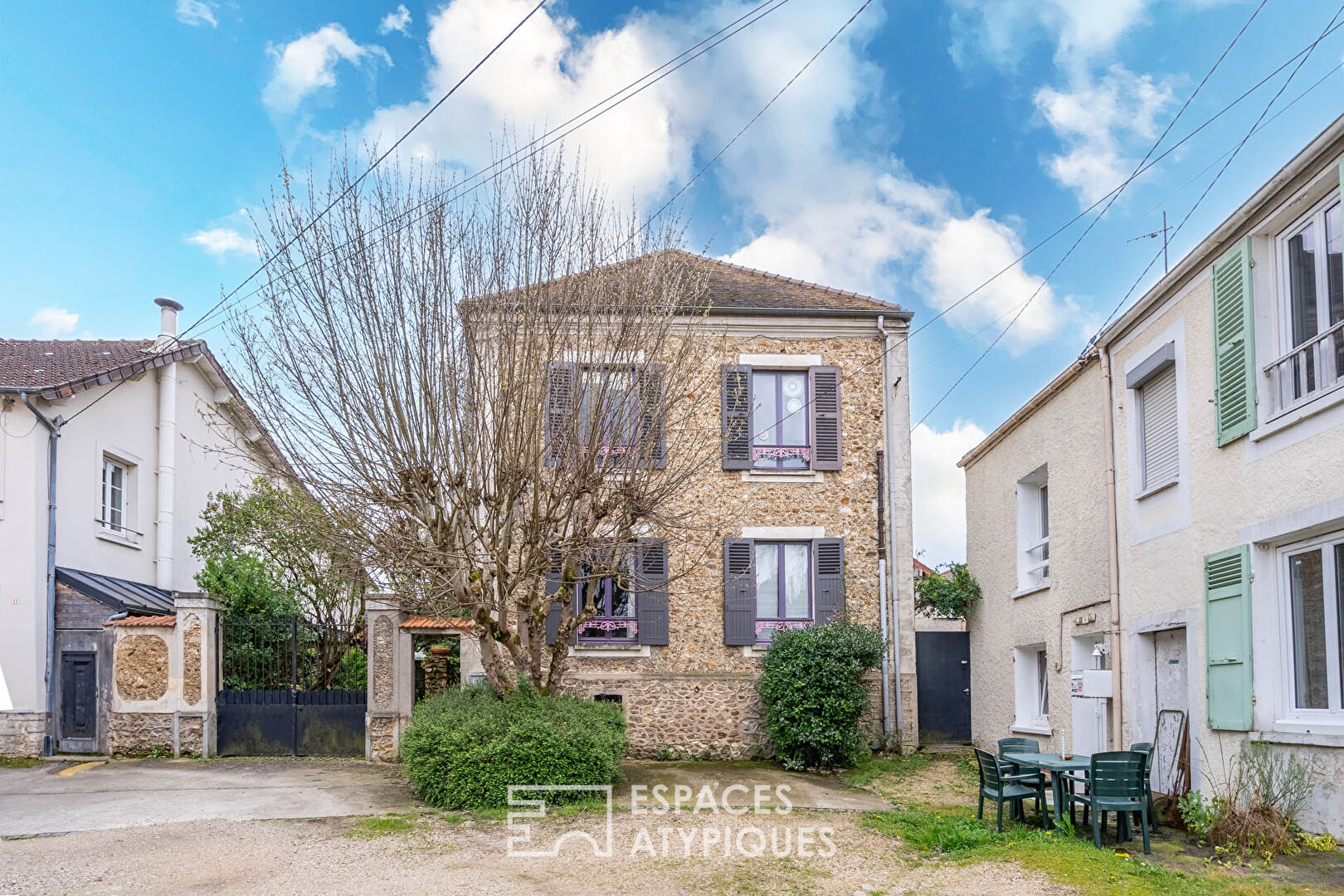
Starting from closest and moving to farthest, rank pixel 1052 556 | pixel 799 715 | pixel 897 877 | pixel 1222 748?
1. pixel 897 877
2. pixel 1222 748
3. pixel 1052 556
4. pixel 799 715

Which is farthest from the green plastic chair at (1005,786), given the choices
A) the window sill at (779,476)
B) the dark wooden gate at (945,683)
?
the dark wooden gate at (945,683)

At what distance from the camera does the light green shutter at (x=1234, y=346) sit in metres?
8.63

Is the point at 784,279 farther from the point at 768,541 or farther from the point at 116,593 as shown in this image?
the point at 116,593

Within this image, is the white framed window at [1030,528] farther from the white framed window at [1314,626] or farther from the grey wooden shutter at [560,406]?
the grey wooden shutter at [560,406]

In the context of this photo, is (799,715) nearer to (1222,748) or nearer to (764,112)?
(1222,748)

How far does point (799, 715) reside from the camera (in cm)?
1405

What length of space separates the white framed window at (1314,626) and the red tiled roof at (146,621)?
41.1 feet

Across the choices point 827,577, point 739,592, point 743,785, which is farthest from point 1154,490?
point 739,592

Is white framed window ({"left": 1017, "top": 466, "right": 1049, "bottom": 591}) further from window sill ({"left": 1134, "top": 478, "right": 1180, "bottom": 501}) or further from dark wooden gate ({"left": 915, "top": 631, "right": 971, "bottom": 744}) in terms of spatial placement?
window sill ({"left": 1134, "top": 478, "right": 1180, "bottom": 501})

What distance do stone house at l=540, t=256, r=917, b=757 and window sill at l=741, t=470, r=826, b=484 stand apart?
16 millimetres

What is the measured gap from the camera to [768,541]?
15.6m

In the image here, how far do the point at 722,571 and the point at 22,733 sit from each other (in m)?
9.39

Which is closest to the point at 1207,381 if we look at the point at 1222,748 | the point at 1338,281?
the point at 1338,281

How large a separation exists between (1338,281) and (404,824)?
28.7 feet
